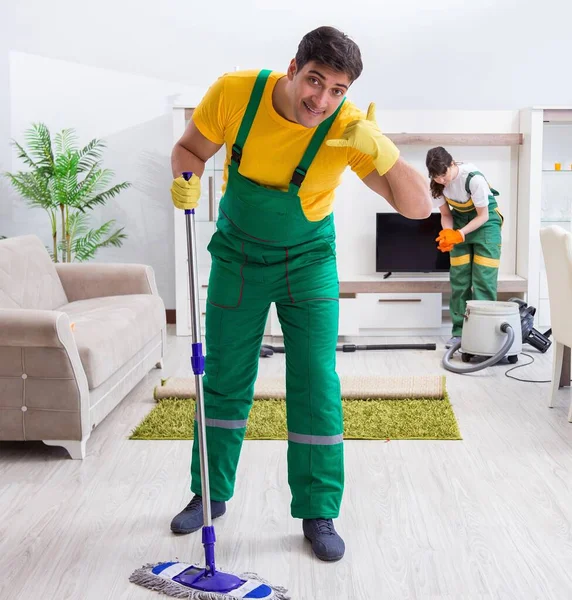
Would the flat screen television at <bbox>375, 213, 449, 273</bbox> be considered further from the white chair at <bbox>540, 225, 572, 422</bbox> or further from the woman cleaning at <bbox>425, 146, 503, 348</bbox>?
the white chair at <bbox>540, 225, 572, 422</bbox>

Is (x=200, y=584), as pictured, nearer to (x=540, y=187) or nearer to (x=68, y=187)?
(x=68, y=187)

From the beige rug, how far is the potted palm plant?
202 centimetres

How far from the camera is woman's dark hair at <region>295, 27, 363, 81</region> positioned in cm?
184

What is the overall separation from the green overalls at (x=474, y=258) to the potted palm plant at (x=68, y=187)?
2412 millimetres

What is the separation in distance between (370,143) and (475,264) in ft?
11.2

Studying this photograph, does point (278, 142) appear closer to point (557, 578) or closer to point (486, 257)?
point (557, 578)

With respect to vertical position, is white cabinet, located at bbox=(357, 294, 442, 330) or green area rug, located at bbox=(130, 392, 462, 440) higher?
white cabinet, located at bbox=(357, 294, 442, 330)

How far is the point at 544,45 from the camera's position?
6.03 m

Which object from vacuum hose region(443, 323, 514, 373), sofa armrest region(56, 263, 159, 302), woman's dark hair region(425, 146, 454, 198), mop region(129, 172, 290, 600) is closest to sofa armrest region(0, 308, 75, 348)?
mop region(129, 172, 290, 600)

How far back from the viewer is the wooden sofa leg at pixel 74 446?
301 cm

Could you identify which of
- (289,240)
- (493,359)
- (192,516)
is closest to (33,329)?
(192,516)

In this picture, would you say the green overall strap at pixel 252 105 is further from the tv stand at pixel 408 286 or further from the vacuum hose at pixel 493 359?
the tv stand at pixel 408 286

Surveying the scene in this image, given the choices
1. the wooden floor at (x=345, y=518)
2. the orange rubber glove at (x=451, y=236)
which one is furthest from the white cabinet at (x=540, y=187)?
the wooden floor at (x=345, y=518)

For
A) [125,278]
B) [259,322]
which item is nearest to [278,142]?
[259,322]
